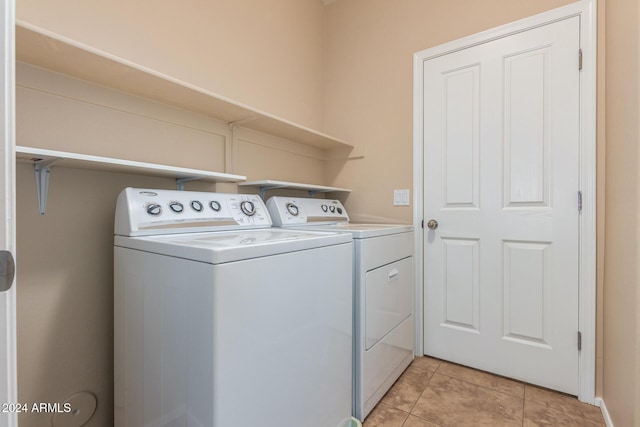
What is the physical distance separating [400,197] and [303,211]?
72 centimetres

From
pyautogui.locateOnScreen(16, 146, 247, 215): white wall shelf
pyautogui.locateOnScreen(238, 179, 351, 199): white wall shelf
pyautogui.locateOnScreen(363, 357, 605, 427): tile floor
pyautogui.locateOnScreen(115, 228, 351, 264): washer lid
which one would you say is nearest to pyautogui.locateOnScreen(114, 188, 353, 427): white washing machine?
pyautogui.locateOnScreen(115, 228, 351, 264): washer lid

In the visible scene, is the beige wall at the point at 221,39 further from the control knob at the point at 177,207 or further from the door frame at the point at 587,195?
the door frame at the point at 587,195

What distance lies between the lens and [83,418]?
3.91ft

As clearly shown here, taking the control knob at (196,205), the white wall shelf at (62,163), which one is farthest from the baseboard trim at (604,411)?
the white wall shelf at (62,163)

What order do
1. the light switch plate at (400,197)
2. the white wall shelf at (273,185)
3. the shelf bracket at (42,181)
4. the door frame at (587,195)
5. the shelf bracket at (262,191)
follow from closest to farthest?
the shelf bracket at (42,181), the door frame at (587,195), the white wall shelf at (273,185), the shelf bracket at (262,191), the light switch plate at (400,197)

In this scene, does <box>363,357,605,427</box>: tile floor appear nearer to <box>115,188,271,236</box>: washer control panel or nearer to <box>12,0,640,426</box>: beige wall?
<box>12,0,640,426</box>: beige wall

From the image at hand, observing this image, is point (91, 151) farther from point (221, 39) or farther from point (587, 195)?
point (587, 195)

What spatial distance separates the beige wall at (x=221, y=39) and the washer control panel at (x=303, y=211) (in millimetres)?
652

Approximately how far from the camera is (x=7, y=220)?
1.80 feet

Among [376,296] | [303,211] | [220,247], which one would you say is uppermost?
[303,211]

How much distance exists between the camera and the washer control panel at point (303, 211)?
1763 millimetres

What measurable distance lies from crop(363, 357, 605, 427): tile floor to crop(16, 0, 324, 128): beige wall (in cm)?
188

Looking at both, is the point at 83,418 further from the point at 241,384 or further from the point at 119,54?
the point at 119,54

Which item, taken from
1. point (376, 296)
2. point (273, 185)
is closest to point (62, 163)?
point (273, 185)
